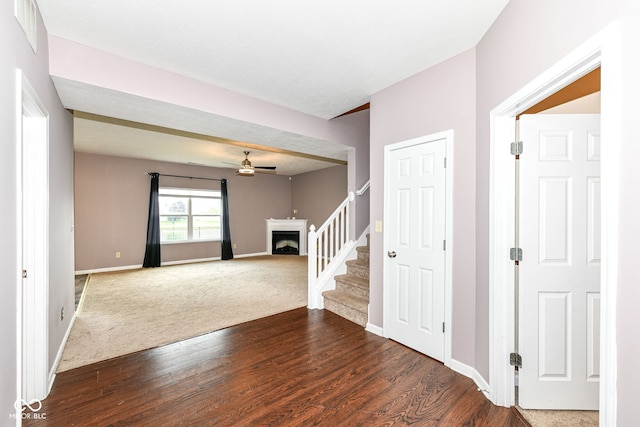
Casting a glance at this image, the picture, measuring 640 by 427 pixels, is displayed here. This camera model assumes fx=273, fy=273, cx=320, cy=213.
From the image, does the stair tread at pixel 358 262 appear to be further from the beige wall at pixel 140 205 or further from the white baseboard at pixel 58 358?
the beige wall at pixel 140 205

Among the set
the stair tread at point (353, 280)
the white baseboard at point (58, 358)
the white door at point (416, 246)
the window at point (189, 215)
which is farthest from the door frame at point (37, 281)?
the window at point (189, 215)

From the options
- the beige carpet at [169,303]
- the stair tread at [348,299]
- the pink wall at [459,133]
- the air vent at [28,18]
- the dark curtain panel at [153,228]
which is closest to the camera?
the air vent at [28,18]

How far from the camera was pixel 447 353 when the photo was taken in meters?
2.45

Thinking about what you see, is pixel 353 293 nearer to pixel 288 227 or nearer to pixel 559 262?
pixel 559 262

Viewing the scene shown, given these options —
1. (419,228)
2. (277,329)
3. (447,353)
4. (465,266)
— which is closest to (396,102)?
(419,228)

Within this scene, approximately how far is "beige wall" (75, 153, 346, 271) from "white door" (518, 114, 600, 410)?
5762 millimetres

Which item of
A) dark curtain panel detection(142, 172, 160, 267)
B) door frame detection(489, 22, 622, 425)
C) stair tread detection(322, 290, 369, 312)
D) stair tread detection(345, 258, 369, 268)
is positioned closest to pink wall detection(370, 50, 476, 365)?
door frame detection(489, 22, 622, 425)

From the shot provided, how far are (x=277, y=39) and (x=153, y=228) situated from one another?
6295mm

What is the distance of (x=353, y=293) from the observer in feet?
12.3

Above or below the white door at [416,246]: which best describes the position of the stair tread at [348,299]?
below

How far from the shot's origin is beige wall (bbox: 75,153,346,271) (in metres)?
6.16

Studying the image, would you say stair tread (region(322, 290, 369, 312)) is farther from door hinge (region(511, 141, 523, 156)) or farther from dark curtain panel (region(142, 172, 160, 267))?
dark curtain panel (region(142, 172, 160, 267))

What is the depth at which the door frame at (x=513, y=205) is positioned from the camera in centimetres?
Answer: 104

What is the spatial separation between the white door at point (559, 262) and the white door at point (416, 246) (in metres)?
0.67
